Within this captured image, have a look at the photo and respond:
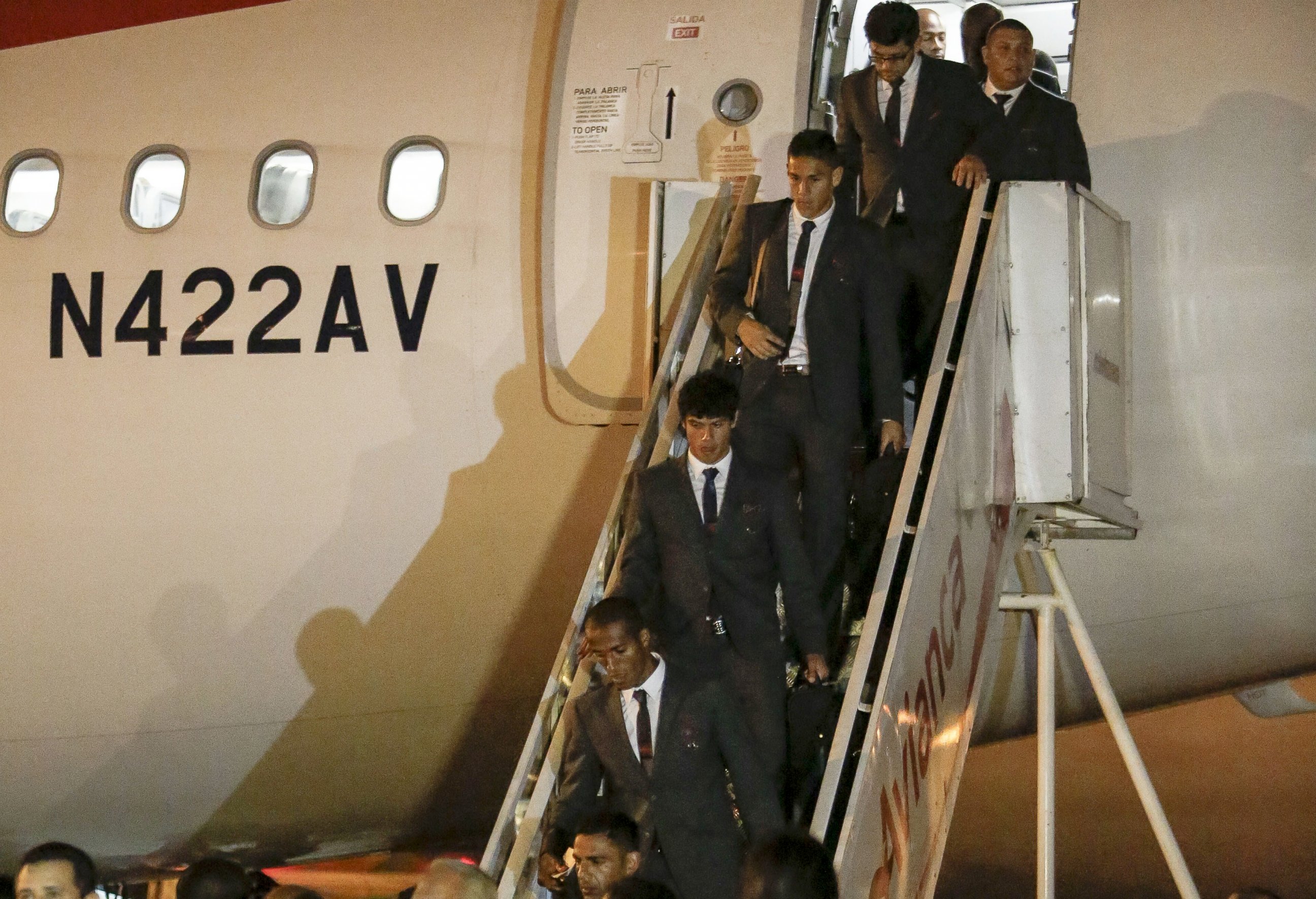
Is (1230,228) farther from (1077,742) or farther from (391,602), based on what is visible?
(391,602)

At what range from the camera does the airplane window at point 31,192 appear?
316 inches

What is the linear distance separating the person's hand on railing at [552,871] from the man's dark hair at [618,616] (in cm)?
77

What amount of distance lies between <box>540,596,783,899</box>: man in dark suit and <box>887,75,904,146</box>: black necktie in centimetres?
248

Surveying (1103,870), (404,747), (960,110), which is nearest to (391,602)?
(404,747)

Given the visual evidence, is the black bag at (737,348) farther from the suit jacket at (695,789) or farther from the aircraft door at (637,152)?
the suit jacket at (695,789)

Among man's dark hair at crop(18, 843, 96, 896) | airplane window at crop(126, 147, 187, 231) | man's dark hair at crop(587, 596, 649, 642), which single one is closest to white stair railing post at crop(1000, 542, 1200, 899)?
man's dark hair at crop(587, 596, 649, 642)

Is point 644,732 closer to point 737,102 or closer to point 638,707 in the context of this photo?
point 638,707

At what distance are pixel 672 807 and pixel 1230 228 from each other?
3.71 metres

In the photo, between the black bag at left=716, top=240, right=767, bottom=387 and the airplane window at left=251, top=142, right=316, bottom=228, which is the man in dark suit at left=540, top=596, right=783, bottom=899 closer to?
the black bag at left=716, top=240, right=767, bottom=387

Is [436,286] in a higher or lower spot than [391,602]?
higher

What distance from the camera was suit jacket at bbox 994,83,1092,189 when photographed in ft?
20.5

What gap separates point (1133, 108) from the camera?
6.78 metres

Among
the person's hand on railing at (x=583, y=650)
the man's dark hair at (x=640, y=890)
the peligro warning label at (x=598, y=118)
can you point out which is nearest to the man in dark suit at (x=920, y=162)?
the peligro warning label at (x=598, y=118)

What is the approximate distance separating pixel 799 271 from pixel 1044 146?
1.34m
